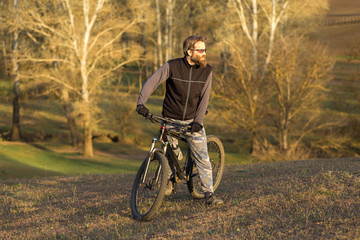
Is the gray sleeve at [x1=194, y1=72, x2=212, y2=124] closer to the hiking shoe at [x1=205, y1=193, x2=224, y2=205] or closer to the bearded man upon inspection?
the bearded man

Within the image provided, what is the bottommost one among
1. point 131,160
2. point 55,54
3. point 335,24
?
point 131,160

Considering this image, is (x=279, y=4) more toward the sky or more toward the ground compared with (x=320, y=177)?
more toward the sky

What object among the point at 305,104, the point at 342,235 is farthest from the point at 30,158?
the point at 342,235

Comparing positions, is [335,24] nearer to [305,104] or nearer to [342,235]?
[305,104]

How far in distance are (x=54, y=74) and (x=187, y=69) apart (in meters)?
23.2

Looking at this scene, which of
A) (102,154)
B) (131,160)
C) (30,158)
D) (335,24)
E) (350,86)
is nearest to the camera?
(30,158)

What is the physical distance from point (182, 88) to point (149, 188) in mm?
1405

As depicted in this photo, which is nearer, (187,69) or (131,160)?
(187,69)

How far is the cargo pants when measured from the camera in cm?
618

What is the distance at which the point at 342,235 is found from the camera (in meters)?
4.64

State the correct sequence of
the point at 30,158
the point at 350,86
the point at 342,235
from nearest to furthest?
the point at 342,235 → the point at 30,158 → the point at 350,86

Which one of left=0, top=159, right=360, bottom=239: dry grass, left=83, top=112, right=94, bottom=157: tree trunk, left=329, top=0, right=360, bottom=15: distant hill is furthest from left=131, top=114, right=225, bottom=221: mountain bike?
left=329, top=0, right=360, bottom=15: distant hill

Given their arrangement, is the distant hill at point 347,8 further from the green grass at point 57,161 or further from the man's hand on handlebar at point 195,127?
the man's hand on handlebar at point 195,127

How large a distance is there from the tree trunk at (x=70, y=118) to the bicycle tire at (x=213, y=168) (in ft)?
71.9
